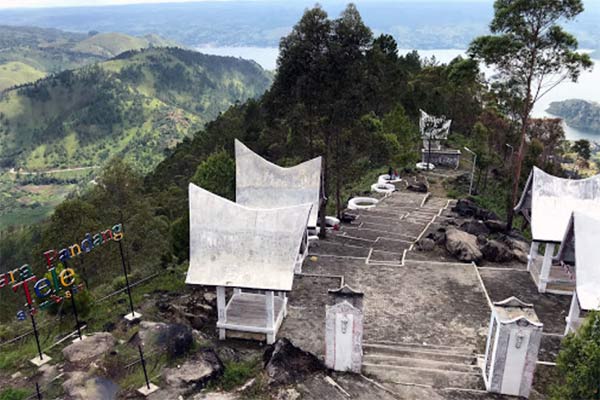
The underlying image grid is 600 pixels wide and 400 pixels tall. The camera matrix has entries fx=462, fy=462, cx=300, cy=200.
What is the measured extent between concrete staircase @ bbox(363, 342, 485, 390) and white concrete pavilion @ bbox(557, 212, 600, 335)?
402cm

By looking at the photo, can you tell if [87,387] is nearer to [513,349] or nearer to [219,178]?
[513,349]

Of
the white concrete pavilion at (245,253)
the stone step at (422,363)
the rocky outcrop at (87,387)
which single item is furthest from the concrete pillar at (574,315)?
the rocky outcrop at (87,387)

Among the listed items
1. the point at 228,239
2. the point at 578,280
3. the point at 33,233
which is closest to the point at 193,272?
the point at 228,239

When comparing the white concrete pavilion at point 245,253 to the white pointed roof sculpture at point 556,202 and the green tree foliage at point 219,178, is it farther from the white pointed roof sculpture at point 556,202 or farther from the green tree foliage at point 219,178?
the green tree foliage at point 219,178

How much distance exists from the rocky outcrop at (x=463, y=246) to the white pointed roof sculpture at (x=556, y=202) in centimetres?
364

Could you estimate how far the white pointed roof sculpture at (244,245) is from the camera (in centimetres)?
1616

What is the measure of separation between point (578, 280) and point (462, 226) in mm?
11788

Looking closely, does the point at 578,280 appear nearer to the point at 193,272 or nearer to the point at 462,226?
the point at 462,226

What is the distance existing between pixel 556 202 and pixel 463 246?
4.88m

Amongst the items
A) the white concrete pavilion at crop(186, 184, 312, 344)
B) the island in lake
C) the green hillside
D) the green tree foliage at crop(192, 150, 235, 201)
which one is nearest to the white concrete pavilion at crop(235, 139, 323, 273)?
the green tree foliage at crop(192, 150, 235, 201)

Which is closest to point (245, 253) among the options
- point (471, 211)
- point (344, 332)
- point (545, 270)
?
point (344, 332)

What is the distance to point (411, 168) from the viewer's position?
44.0m

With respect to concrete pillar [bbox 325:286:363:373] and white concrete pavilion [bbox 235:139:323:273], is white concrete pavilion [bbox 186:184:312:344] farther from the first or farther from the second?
white concrete pavilion [bbox 235:139:323:273]

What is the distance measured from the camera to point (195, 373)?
14.7 meters
